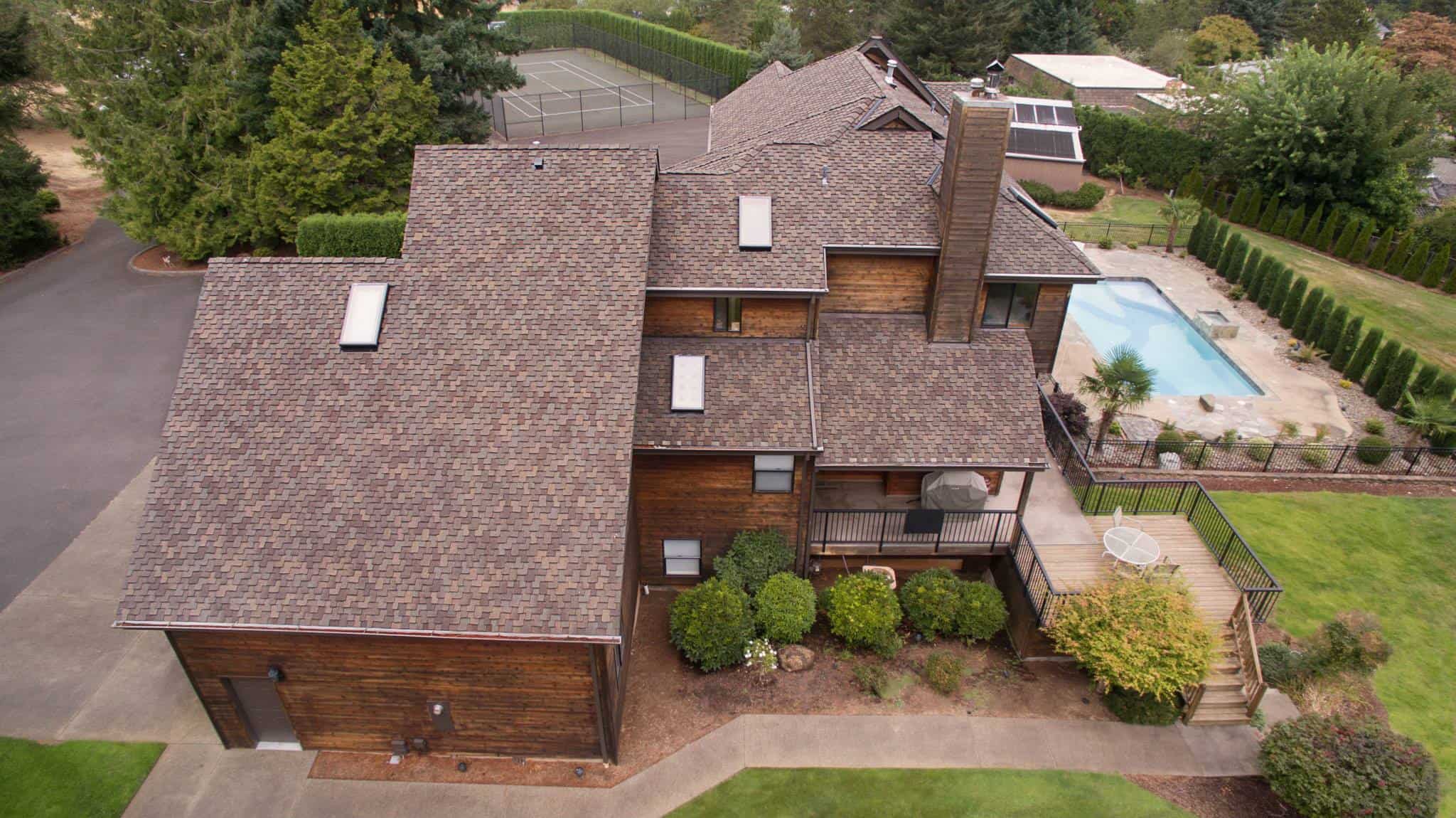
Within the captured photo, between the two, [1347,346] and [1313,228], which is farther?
[1313,228]

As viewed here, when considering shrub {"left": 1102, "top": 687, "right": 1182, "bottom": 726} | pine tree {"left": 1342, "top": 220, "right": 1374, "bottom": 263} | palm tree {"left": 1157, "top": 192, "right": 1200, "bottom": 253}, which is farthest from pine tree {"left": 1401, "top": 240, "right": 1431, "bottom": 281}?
shrub {"left": 1102, "top": 687, "right": 1182, "bottom": 726}

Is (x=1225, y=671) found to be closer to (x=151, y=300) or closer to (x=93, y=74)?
(x=151, y=300)

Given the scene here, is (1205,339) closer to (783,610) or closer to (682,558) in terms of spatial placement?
(783,610)

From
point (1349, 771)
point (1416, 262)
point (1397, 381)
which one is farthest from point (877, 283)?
point (1416, 262)

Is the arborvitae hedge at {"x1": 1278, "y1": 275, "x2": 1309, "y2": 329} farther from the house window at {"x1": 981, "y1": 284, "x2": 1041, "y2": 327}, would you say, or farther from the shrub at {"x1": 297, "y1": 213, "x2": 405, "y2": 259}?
the shrub at {"x1": 297, "y1": 213, "x2": 405, "y2": 259}

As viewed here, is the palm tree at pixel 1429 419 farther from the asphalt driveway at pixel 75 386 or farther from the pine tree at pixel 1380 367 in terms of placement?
the asphalt driveway at pixel 75 386
